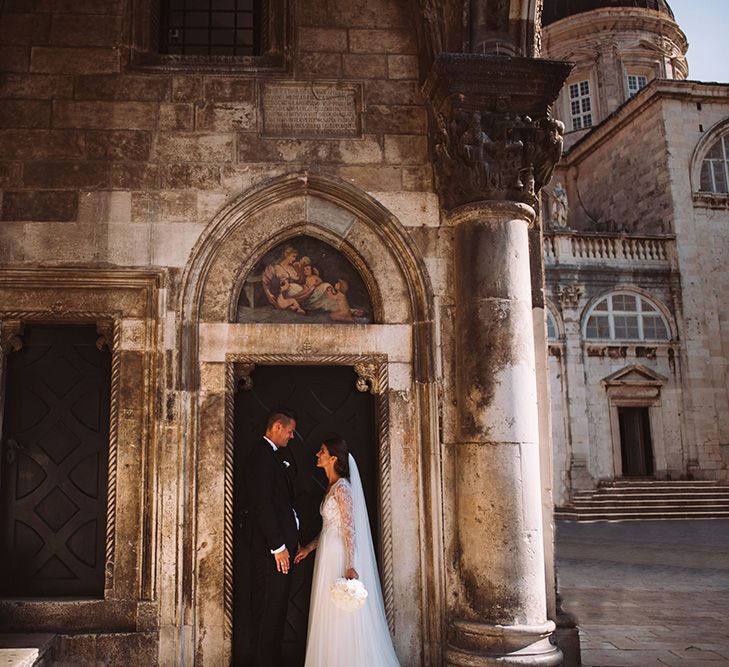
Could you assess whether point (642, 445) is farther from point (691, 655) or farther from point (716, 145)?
point (691, 655)

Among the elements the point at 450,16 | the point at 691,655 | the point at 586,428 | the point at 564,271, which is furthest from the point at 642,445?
the point at 450,16

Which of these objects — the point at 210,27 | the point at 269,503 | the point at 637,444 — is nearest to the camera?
the point at 269,503

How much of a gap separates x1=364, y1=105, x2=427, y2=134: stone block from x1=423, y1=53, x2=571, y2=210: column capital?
0.39 metres

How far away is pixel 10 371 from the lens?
609 centimetres

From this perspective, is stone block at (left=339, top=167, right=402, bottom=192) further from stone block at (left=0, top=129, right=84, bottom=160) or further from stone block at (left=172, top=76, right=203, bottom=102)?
stone block at (left=0, top=129, right=84, bottom=160)

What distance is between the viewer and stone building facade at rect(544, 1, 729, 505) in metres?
23.4

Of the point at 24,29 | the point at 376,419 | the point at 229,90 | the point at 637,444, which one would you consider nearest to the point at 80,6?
the point at 24,29

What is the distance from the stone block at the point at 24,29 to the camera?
625 centimetres

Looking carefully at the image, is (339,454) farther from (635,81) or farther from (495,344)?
(635,81)

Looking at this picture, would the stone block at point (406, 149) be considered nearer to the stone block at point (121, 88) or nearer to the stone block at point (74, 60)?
the stone block at point (121, 88)

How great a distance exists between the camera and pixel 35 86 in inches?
244

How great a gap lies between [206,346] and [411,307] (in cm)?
161

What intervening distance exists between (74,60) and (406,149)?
2738mm

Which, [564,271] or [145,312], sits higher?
[564,271]
